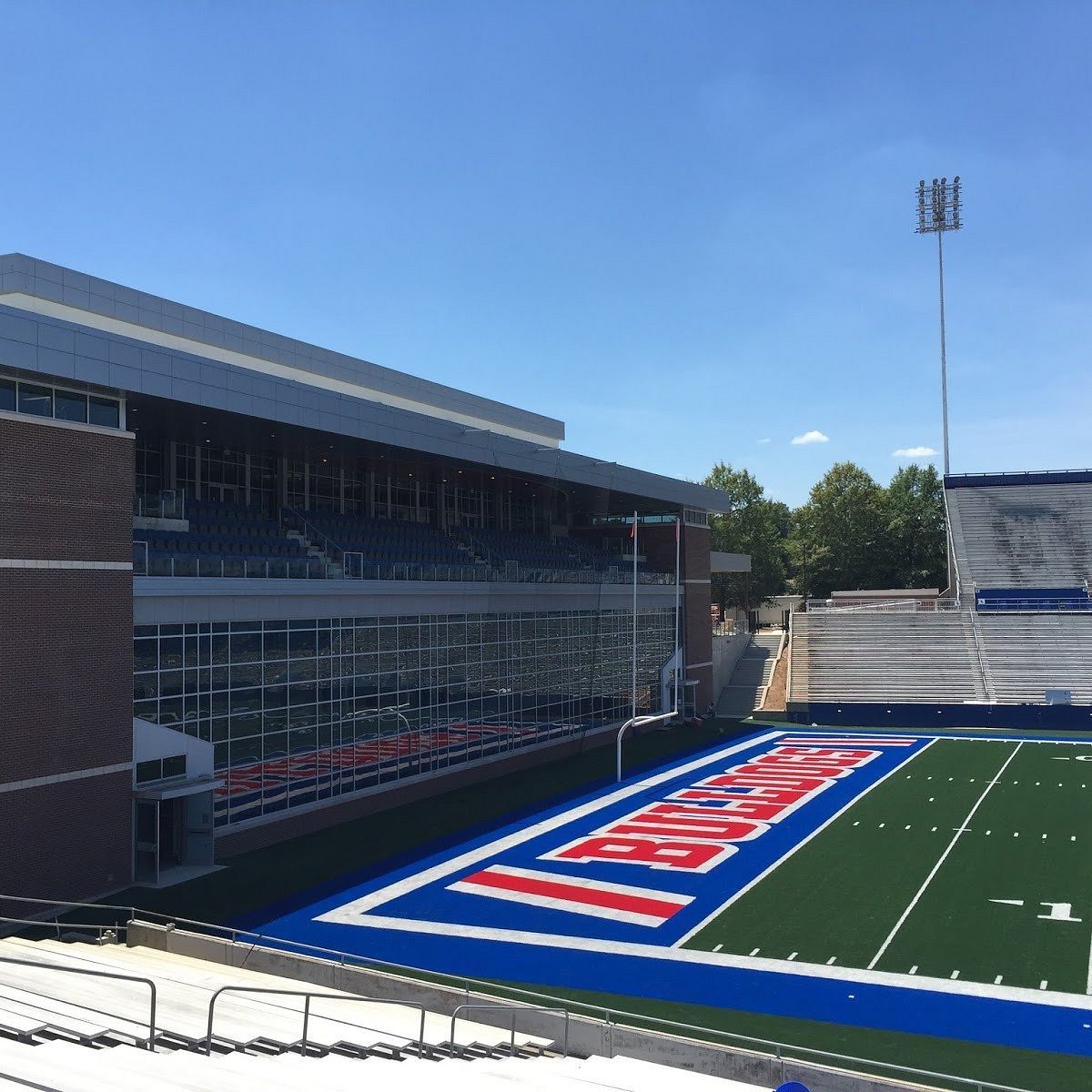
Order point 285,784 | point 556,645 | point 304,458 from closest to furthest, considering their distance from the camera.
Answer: point 285,784
point 304,458
point 556,645

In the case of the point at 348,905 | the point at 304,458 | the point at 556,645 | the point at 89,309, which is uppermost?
the point at 89,309

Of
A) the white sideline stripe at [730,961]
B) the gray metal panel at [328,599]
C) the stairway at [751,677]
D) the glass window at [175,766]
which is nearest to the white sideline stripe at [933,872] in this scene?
the white sideline stripe at [730,961]

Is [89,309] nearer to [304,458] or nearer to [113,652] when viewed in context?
[304,458]

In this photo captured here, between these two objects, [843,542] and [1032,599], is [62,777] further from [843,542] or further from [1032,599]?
[843,542]

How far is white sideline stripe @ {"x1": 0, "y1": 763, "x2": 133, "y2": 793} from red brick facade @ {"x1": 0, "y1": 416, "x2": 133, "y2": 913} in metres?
0.03

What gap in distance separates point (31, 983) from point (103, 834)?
28.1ft

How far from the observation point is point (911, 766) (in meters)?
39.6

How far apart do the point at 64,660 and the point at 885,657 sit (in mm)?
45798

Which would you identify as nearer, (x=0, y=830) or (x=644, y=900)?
(x=0, y=830)

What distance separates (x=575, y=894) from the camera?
23.6 meters

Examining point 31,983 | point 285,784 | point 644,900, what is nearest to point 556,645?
point 285,784

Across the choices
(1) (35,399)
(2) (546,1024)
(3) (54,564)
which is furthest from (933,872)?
(1) (35,399)

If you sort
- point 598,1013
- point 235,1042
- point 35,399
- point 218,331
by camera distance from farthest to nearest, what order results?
point 218,331, point 35,399, point 598,1013, point 235,1042

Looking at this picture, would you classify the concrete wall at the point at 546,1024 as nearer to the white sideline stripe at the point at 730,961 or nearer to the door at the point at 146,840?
the white sideline stripe at the point at 730,961
